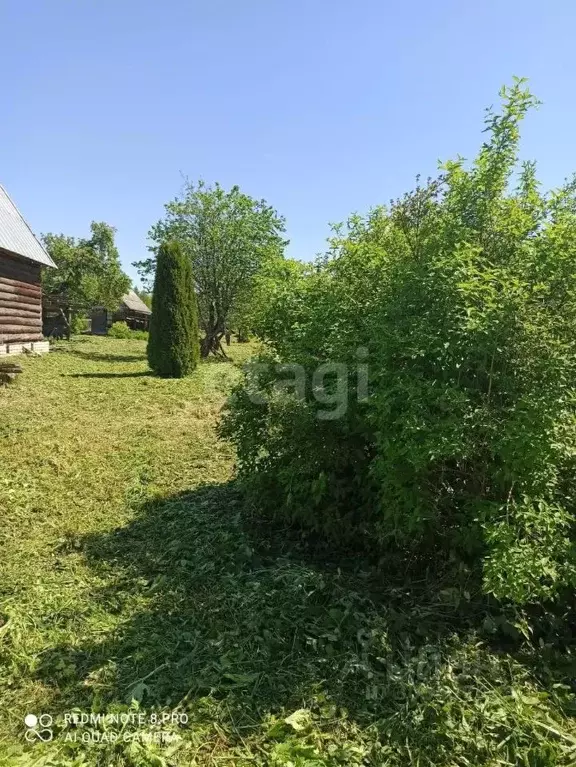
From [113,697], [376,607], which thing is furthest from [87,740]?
[376,607]

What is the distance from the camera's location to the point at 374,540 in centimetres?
335

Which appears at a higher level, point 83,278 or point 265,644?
point 83,278

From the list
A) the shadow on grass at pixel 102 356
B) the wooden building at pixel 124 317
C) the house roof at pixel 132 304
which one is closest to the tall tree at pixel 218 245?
the shadow on grass at pixel 102 356

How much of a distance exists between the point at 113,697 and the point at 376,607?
1.50 m

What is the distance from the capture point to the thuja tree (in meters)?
12.4

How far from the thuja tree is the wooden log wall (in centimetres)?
354

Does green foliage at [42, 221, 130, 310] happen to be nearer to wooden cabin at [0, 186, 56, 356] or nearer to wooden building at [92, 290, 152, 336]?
wooden building at [92, 290, 152, 336]

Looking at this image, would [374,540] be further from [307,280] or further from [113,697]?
[307,280]

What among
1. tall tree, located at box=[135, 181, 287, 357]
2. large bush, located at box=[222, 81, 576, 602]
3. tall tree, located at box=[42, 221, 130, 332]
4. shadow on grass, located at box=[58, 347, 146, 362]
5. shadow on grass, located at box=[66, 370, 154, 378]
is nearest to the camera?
large bush, located at box=[222, 81, 576, 602]

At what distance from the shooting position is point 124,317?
37.1 m

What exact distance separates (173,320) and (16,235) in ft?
16.2

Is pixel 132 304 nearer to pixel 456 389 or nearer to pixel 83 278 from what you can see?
pixel 83 278

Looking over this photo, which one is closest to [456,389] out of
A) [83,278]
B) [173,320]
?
[173,320]

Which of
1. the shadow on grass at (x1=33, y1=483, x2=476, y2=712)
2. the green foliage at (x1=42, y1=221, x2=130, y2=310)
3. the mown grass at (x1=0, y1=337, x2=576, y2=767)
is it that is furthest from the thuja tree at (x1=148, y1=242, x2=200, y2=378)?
the green foliage at (x1=42, y1=221, x2=130, y2=310)
